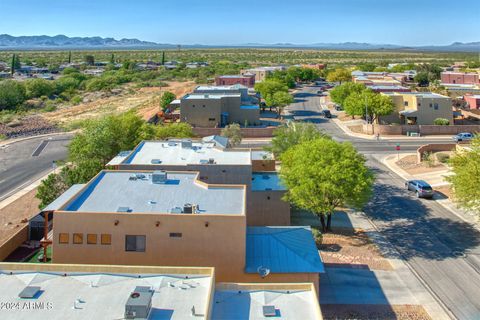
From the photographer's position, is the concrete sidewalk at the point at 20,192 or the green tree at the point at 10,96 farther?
the green tree at the point at 10,96

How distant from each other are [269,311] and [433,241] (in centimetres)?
2264

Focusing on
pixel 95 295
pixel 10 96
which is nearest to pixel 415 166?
pixel 95 295

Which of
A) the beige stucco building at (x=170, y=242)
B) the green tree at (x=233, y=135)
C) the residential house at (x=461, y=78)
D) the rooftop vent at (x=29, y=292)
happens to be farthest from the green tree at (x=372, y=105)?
the rooftop vent at (x=29, y=292)

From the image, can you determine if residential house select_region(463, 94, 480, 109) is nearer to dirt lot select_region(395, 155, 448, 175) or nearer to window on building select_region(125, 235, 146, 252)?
dirt lot select_region(395, 155, 448, 175)

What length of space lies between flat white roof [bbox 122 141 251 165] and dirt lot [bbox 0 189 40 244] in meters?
12.6

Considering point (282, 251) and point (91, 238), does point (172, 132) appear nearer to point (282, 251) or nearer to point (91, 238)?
point (91, 238)

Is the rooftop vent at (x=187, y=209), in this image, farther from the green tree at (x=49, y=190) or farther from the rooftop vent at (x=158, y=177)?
the green tree at (x=49, y=190)

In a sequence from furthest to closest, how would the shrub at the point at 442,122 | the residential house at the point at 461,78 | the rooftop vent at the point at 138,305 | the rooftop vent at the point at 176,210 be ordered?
the residential house at the point at 461,78 < the shrub at the point at 442,122 < the rooftop vent at the point at 176,210 < the rooftop vent at the point at 138,305

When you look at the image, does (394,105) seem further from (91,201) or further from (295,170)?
(91,201)

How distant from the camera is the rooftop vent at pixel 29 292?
1836cm

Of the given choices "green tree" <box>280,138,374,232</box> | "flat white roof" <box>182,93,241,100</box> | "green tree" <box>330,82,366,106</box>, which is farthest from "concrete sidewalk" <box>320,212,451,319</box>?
"green tree" <box>330,82,366,106</box>

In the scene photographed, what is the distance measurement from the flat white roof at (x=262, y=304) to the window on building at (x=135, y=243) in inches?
241

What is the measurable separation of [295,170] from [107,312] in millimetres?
21105

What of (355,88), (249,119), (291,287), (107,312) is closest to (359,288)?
(291,287)
